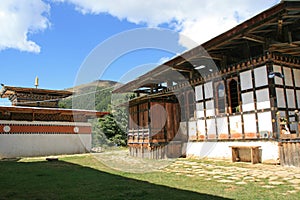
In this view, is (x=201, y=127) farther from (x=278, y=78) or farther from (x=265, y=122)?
(x=278, y=78)

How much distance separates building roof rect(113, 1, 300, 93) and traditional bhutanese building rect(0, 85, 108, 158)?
7442 mm

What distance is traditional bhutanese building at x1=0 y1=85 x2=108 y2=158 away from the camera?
51.8 feet

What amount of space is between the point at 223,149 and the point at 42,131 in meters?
12.0

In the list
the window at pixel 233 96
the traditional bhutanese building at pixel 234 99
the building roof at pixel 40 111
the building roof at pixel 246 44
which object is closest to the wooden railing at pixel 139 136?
the traditional bhutanese building at pixel 234 99

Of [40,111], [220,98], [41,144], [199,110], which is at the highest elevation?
[40,111]

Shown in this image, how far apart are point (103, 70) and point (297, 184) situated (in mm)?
8540

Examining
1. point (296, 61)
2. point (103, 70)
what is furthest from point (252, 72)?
point (103, 70)

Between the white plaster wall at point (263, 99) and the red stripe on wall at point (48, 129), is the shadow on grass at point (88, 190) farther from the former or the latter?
the red stripe on wall at point (48, 129)

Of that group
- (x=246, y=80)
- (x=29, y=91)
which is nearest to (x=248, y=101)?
(x=246, y=80)

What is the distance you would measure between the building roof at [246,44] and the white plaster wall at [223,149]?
319 centimetres

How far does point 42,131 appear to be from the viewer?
16.9 meters

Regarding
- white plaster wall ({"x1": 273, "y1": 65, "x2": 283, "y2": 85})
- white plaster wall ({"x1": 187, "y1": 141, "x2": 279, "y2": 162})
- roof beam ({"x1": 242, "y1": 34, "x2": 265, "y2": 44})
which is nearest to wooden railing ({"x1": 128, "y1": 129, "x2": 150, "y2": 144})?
white plaster wall ({"x1": 187, "y1": 141, "x2": 279, "y2": 162})

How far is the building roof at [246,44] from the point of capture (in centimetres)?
751

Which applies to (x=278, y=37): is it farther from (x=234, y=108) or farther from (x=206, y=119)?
(x=206, y=119)
